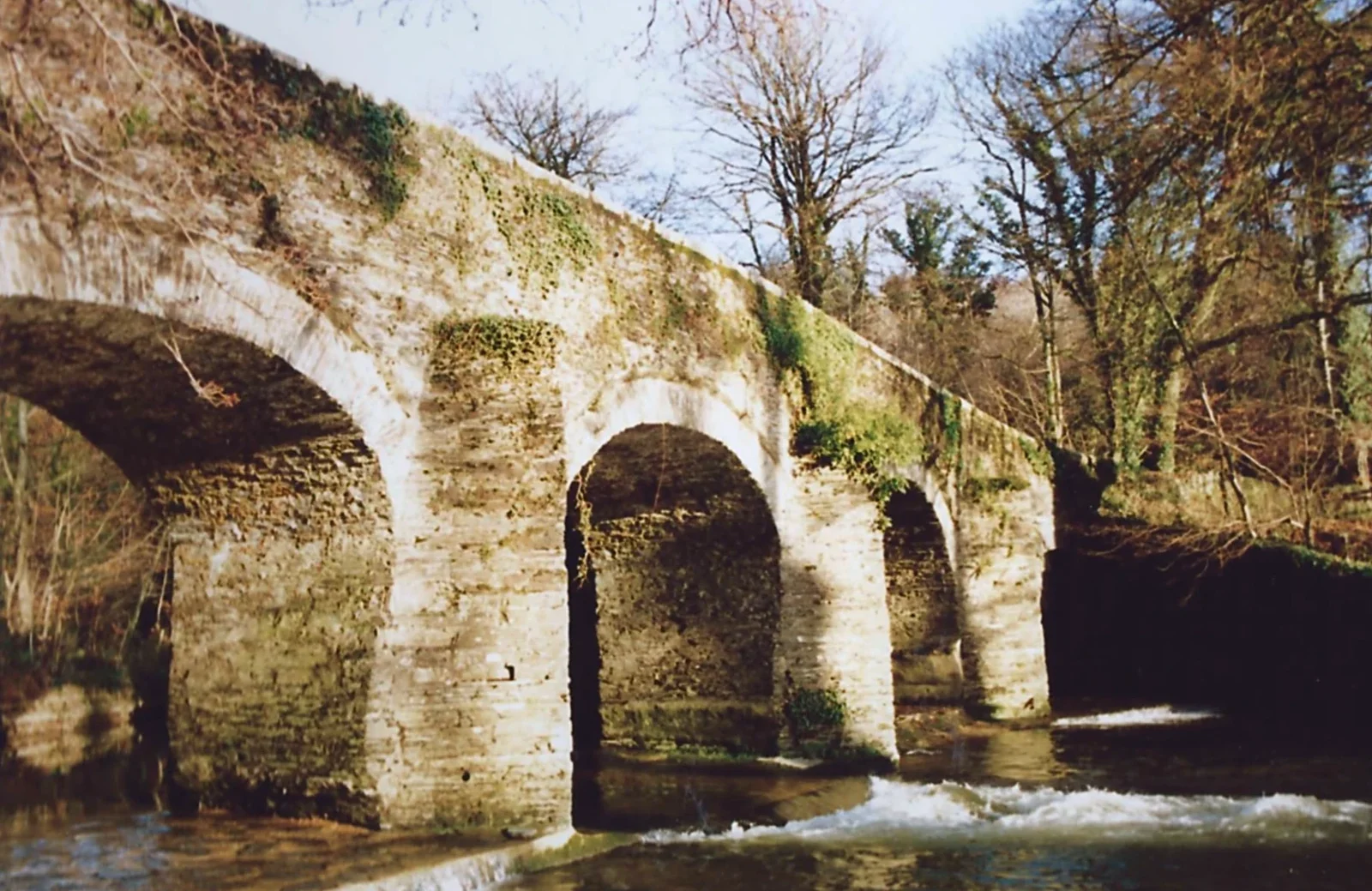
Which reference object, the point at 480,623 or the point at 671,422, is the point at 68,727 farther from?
the point at 480,623

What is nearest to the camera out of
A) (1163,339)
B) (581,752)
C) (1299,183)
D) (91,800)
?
(1299,183)

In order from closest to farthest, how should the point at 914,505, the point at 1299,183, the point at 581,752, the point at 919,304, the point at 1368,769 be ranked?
the point at 1299,183, the point at 1368,769, the point at 581,752, the point at 914,505, the point at 919,304

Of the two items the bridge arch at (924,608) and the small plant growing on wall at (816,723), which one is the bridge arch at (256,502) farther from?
the bridge arch at (924,608)

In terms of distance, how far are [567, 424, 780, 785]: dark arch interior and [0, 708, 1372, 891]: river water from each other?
1.02 meters

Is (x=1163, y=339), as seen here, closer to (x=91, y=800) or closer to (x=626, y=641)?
(x=626, y=641)

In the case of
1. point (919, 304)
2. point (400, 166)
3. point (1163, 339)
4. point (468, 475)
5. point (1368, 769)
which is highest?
point (919, 304)

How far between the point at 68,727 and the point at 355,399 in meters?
10.2

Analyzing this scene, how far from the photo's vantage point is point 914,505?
1520 centimetres

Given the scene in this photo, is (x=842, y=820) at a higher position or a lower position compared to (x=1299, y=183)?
lower

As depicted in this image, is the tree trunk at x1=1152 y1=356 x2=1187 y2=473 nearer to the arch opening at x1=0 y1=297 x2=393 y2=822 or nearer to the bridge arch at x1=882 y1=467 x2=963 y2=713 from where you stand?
the bridge arch at x1=882 y1=467 x2=963 y2=713

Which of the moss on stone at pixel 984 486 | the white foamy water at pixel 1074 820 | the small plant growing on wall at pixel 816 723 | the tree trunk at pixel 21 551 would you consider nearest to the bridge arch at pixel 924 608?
the moss on stone at pixel 984 486

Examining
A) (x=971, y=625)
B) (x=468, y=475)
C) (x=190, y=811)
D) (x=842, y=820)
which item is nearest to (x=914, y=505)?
(x=971, y=625)

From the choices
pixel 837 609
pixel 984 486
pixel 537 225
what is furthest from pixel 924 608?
pixel 537 225

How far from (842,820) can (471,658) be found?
3195 millimetres
